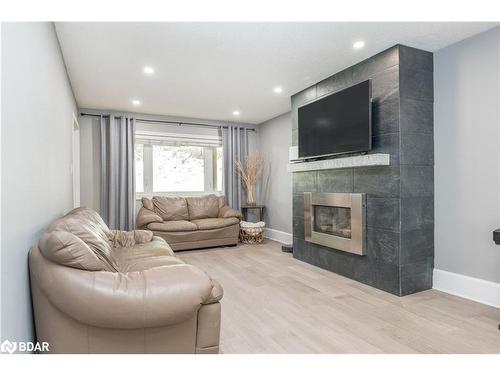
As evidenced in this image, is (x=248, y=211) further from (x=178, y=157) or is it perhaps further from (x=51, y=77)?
(x=51, y=77)

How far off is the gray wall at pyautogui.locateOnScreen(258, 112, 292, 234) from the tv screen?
1445 millimetres

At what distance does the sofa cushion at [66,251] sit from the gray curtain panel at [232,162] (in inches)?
182

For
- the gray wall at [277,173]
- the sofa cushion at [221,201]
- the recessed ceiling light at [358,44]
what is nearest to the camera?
the recessed ceiling light at [358,44]

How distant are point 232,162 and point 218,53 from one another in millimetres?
3214

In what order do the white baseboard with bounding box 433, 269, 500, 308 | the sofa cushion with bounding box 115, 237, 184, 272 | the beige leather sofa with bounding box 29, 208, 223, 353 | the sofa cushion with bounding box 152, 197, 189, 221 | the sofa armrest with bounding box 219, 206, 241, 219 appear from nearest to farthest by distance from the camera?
the beige leather sofa with bounding box 29, 208, 223, 353 → the sofa cushion with bounding box 115, 237, 184, 272 → the white baseboard with bounding box 433, 269, 500, 308 → the sofa cushion with bounding box 152, 197, 189, 221 → the sofa armrest with bounding box 219, 206, 241, 219

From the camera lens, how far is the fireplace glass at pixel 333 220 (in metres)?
3.45

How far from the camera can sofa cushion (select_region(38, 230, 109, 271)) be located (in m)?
1.43

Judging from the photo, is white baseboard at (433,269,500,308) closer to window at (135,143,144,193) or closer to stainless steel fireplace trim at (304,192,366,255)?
stainless steel fireplace trim at (304,192,366,255)

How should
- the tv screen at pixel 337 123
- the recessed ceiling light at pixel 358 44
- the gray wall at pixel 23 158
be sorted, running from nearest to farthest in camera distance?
the gray wall at pixel 23 158, the recessed ceiling light at pixel 358 44, the tv screen at pixel 337 123

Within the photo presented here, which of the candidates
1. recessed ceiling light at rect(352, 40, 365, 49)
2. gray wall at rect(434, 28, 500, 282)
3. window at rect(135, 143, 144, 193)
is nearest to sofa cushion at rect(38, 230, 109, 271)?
recessed ceiling light at rect(352, 40, 365, 49)

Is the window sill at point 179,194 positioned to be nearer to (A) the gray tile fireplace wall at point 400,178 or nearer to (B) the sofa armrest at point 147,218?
(B) the sofa armrest at point 147,218

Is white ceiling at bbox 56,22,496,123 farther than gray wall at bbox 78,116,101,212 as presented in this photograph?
No

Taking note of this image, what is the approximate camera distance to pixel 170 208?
17.5 feet

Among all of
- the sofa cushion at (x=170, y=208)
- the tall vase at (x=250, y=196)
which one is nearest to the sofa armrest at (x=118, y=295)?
the sofa cushion at (x=170, y=208)
